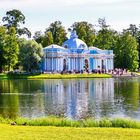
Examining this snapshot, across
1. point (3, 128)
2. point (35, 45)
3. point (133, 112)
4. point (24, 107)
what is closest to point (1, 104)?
point (24, 107)

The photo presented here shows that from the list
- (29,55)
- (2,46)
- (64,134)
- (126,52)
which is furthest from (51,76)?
(64,134)

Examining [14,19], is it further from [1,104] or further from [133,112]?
[133,112]

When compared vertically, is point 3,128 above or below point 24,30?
below

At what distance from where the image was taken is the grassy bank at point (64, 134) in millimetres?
16828

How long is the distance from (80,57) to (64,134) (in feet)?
360

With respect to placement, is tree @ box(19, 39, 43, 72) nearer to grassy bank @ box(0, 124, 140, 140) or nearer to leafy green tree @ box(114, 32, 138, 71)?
leafy green tree @ box(114, 32, 138, 71)

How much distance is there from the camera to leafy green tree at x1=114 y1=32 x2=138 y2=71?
124m

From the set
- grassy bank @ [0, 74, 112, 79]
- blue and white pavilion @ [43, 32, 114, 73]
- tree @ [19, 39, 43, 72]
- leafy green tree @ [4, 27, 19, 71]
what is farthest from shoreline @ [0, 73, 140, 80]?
blue and white pavilion @ [43, 32, 114, 73]

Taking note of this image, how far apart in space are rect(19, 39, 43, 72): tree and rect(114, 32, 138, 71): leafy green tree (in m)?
27.9

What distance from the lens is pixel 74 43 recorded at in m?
128

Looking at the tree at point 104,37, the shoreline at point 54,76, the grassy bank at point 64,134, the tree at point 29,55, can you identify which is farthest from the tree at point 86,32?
the grassy bank at point 64,134

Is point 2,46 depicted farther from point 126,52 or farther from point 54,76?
point 126,52

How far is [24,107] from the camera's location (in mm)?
39312

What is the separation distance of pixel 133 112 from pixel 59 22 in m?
106
